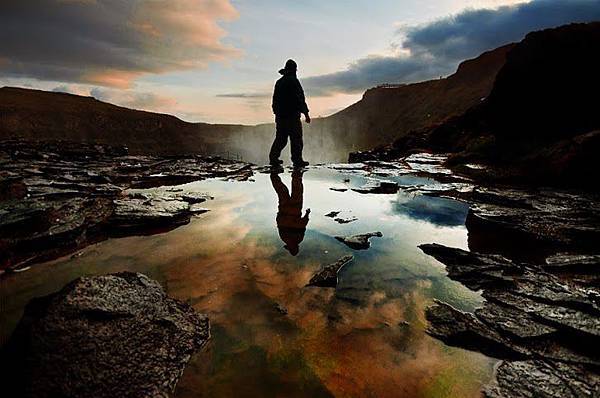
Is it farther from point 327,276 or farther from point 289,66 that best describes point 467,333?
point 289,66

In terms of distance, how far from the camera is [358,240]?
264 centimetres

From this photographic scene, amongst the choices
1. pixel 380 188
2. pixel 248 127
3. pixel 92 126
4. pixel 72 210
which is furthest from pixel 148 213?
pixel 248 127

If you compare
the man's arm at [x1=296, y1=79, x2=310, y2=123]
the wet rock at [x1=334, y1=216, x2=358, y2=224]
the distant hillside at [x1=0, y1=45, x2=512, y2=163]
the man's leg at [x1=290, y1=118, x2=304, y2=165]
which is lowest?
the wet rock at [x1=334, y1=216, x2=358, y2=224]

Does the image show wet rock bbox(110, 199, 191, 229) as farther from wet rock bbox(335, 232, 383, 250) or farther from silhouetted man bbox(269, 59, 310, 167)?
silhouetted man bbox(269, 59, 310, 167)

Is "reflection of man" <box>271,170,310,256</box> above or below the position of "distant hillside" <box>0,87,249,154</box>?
below

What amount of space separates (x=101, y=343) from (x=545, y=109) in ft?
27.9

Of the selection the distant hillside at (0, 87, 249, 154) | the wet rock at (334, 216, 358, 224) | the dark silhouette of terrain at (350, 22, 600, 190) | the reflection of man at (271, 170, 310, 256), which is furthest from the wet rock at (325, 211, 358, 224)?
the distant hillside at (0, 87, 249, 154)

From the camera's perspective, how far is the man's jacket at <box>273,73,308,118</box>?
799 centimetres

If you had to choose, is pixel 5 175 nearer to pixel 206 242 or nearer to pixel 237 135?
pixel 206 242

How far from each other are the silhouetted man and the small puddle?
545cm

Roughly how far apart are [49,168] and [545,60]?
991 cm

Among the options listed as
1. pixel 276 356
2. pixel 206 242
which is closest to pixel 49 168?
pixel 206 242

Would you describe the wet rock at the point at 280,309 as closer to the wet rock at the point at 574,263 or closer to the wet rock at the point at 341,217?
the wet rock at the point at 341,217

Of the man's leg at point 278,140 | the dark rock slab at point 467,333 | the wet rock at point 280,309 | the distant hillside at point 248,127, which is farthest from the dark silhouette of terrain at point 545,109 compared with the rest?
the distant hillside at point 248,127
